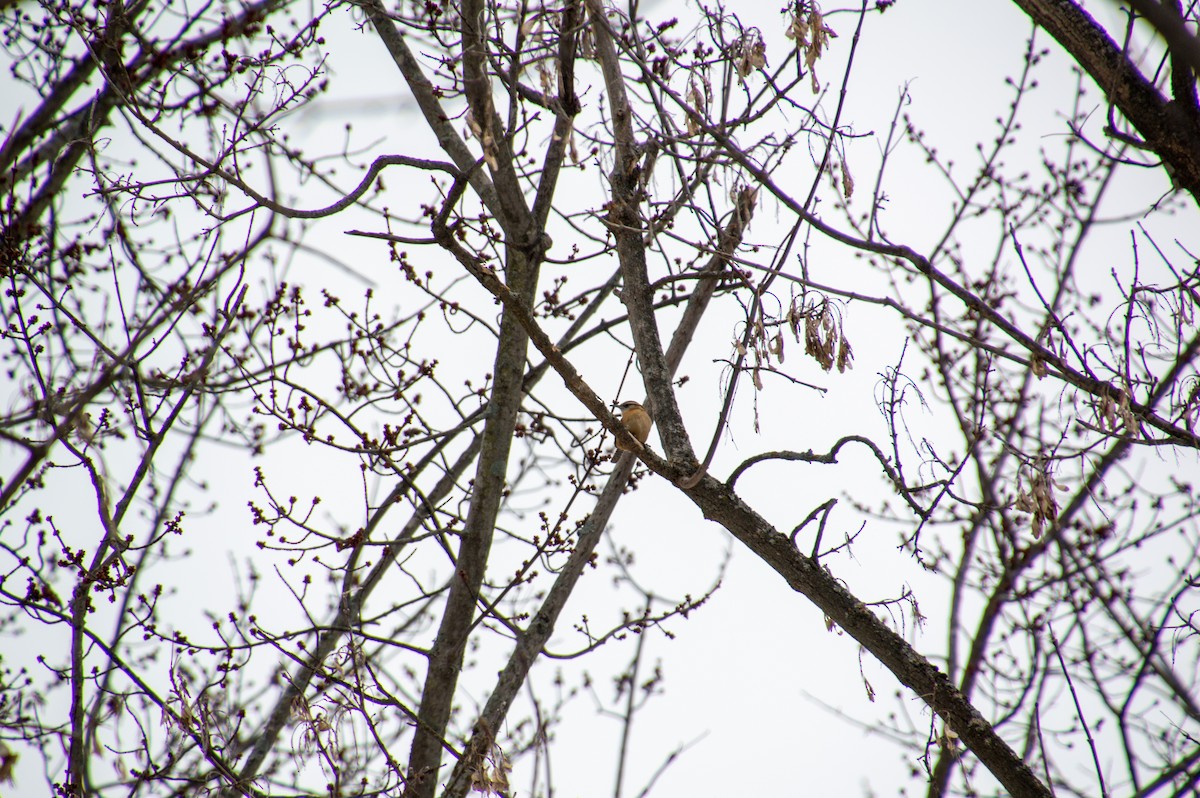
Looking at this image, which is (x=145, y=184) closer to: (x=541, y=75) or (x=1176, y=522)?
(x=541, y=75)

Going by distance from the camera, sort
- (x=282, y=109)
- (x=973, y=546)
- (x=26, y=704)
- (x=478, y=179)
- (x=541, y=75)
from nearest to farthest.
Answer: (x=541, y=75)
(x=282, y=109)
(x=478, y=179)
(x=26, y=704)
(x=973, y=546)

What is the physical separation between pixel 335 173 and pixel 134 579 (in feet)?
7.61

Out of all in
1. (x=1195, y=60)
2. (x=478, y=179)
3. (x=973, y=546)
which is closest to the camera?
(x=1195, y=60)

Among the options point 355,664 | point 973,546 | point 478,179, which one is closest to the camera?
point 355,664

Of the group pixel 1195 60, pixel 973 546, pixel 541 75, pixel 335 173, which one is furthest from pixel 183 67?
pixel 973 546

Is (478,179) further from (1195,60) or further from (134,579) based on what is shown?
(1195,60)

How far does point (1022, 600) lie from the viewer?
19.4ft

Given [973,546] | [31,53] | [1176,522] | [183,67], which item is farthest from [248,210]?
[1176,522]

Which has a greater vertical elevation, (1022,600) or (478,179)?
(478,179)

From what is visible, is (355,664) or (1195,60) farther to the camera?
(355,664)

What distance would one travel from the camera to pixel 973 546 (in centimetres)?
631

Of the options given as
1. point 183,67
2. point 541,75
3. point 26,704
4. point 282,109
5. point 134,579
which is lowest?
point 26,704

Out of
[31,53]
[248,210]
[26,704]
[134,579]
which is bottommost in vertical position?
[26,704]

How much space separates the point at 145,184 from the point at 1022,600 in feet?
18.6
